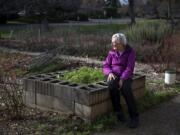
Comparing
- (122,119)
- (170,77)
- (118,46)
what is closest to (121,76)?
(118,46)

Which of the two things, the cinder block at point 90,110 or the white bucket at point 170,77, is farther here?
the white bucket at point 170,77

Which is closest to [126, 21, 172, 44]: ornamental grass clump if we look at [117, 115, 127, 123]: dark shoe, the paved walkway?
the paved walkway

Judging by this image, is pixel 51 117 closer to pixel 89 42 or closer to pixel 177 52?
pixel 177 52

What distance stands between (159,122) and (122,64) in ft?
3.45

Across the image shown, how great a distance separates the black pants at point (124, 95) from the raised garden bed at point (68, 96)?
0.36 ft

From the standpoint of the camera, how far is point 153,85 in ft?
28.3

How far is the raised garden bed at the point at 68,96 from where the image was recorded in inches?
228

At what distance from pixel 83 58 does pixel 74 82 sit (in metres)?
6.41

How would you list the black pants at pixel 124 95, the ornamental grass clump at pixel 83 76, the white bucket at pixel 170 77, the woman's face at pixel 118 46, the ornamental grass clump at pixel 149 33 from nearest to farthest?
the black pants at pixel 124 95 → the woman's face at pixel 118 46 → the ornamental grass clump at pixel 83 76 → the white bucket at pixel 170 77 → the ornamental grass clump at pixel 149 33

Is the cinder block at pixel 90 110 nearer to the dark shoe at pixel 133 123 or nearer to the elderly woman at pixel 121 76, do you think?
the elderly woman at pixel 121 76

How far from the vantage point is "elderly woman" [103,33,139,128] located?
588 cm

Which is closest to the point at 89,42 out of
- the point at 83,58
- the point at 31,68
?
A: the point at 83,58

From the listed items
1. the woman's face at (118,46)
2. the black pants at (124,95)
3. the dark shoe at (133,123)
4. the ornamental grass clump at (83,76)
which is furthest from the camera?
the ornamental grass clump at (83,76)

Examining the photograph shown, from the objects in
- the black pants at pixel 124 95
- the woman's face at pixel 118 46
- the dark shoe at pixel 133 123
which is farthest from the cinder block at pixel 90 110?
the woman's face at pixel 118 46
